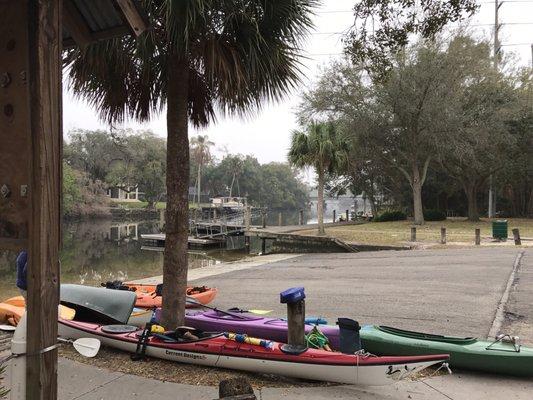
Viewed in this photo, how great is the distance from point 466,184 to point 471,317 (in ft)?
98.0

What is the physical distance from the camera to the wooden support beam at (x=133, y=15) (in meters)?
3.11

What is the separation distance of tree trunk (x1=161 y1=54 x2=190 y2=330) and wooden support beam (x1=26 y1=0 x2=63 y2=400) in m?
3.21

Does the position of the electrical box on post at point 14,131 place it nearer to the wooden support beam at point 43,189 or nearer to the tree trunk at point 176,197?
the wooden support beam at point 43,189

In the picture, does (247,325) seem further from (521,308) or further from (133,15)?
(521,308)

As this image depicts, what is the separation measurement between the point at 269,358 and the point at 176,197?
88.6 inches

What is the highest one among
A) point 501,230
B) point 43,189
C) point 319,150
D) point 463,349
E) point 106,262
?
point 319,150

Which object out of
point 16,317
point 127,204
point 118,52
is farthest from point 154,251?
point 127,204

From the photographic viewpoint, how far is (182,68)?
19.2ft

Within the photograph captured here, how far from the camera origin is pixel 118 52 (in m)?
5.45

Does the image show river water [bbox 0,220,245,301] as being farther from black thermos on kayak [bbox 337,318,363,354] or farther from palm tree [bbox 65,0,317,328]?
black thermos on kayak [bbox 337,318,363,354]

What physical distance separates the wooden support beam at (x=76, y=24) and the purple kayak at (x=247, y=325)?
12.7ft

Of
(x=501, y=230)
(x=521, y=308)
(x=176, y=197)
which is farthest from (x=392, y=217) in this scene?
(x=176, y=197)

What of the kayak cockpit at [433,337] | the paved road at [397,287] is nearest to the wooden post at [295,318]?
the kayak cockpit at [433,337]

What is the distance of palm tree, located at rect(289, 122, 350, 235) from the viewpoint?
24.5 meters
